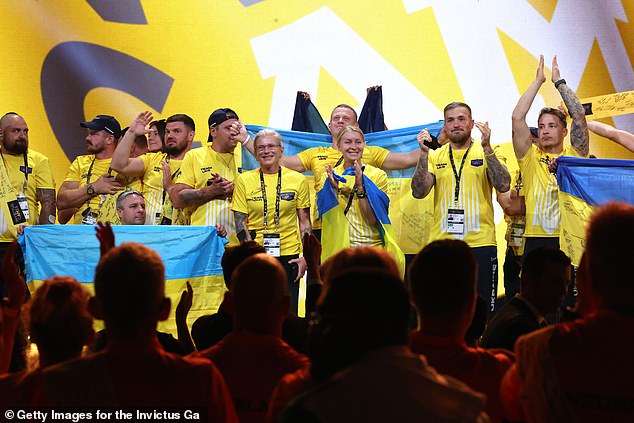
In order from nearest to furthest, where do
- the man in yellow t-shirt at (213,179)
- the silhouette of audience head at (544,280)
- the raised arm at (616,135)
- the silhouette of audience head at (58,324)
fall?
the silhouette of audience head at (58,324)
the silhouette of audience head at (544,280)
the man in yellow t-shirt at (213,179)
the raised arm at (616,135)

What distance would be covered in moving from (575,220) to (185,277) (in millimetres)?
2829

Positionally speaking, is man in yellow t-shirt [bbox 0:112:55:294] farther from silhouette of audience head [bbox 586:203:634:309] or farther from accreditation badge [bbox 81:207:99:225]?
silhouette of audience head [bbox 586:203:634:309]

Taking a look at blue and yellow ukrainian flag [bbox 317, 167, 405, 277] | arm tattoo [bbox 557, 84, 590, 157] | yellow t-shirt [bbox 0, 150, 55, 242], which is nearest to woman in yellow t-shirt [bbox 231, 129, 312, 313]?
blue and yellow ukrainian flag [bbox 317, 167, 405, 277]

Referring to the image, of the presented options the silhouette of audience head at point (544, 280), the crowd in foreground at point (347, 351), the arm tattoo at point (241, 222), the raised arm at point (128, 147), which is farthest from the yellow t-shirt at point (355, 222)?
the crowd in foreground at point (347, 351)

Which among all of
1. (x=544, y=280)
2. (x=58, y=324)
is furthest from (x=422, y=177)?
(x=58, y=324)

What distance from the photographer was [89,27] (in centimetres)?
841

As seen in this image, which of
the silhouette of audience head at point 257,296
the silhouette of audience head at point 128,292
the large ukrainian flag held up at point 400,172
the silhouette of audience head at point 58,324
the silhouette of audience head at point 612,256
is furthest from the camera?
the large ukrainian flag held up at point 400,172

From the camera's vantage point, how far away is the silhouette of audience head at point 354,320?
1.43 metres

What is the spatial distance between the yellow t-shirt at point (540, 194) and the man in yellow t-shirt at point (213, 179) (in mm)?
2242

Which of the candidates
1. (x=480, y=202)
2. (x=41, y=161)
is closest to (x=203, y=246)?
(x=41, y=161)

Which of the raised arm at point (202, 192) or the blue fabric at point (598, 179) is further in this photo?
the raised arm at point (202, 192)

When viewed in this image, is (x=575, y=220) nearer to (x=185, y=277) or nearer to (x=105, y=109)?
(x=185, y=277)

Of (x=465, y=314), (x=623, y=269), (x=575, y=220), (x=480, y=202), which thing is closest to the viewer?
(x=623, y=269)

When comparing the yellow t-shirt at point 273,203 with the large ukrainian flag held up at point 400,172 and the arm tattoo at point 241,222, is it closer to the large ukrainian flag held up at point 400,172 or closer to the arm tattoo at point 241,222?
the arm tattoo at point 241,222
